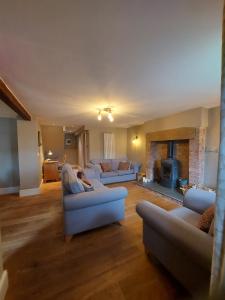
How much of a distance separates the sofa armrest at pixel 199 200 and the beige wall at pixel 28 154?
3.98 m

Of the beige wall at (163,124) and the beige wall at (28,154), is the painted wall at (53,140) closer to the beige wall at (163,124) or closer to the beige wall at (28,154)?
the beige wall at (28,154)

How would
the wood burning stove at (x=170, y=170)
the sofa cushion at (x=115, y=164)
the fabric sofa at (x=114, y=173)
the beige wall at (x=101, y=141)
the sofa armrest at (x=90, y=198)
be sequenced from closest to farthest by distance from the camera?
1. the sofa armrest at (x=90, y=198)
2. the wood burning stove at (x=170, y=170)
3. the fabric sofa at (x=114, y=173)
4. the sofa cushion at (x=115, y=164)
5. the beige wall at (x=101, y=141)

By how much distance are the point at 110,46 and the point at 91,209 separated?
2.18 metres

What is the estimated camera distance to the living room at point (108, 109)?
42.2 inches

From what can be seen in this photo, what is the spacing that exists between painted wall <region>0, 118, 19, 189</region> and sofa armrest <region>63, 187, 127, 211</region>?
3.05m

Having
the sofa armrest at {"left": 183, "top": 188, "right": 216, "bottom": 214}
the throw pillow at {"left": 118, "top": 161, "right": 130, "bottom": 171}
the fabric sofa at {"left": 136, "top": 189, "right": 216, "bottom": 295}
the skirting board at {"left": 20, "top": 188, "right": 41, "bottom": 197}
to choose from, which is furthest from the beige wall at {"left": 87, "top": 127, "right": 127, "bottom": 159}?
the fabric sofa at {"left": 136, "top": 189, "right": 216, "bottom": 295}

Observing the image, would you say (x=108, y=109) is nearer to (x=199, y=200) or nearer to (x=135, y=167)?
(x=199, y=200)

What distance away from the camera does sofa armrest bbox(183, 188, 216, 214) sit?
2.00m

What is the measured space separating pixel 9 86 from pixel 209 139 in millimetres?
4498

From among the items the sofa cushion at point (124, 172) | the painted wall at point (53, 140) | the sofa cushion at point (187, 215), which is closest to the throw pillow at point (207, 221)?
the sofa cushion at point (187, 215)

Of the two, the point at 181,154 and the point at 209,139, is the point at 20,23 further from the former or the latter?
the point at 181,154

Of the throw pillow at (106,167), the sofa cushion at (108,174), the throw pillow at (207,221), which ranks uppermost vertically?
the throw pillow at (207,221)

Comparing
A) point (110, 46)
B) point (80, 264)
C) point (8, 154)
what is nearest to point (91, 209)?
point (80, 264)

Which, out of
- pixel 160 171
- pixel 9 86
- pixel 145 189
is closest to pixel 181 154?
pixel 160 171
